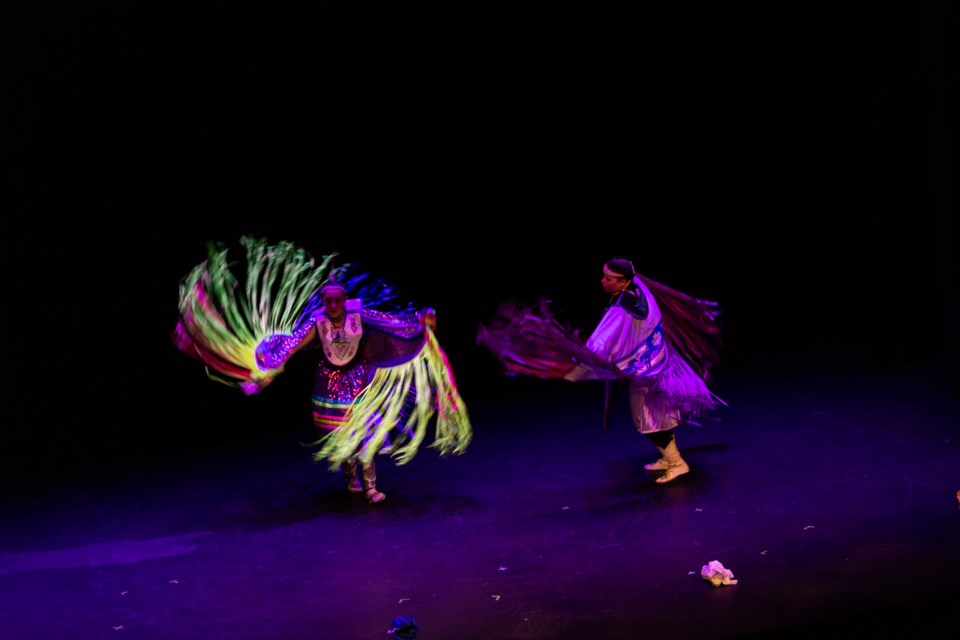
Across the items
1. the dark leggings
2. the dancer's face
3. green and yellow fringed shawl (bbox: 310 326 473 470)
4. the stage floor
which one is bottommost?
the stage floor

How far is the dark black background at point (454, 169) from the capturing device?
21.2 feet

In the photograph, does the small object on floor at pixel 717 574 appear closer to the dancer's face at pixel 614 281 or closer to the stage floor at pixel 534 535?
the stage floor at pixel 534 535

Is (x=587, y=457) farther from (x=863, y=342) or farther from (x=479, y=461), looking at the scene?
(x=863, y=342)

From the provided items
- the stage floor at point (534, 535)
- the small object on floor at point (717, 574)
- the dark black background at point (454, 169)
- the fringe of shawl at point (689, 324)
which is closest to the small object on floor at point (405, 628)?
the stage floor at point (534, 535)

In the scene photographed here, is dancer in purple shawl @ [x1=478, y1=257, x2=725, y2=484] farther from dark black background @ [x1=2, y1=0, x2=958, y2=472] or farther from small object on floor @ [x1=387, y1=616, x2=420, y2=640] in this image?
dark black background @ [x1=2, y1=0, x2=958, y2=472]

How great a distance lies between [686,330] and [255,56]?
2972 millimetres

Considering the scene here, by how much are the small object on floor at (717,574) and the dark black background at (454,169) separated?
334cm

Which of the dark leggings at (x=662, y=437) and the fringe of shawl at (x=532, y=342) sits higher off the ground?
the fringe of shawl at (x=532, y=342)

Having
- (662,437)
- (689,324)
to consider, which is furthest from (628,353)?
(689,324)

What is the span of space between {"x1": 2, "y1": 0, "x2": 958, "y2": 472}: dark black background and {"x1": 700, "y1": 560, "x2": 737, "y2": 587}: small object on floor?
131 inches

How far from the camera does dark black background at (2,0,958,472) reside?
645cm

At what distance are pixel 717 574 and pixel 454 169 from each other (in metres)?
3.94

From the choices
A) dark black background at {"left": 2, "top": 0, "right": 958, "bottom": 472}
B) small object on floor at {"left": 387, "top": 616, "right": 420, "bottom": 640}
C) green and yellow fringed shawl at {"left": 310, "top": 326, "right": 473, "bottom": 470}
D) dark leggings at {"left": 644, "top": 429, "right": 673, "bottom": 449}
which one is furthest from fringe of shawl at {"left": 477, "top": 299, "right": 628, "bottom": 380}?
dark black background at {"left": 2, "top": 0, "right": 958, "bottom": 472}

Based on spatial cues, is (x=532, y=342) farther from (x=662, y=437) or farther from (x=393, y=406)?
(x=662, y=437)
